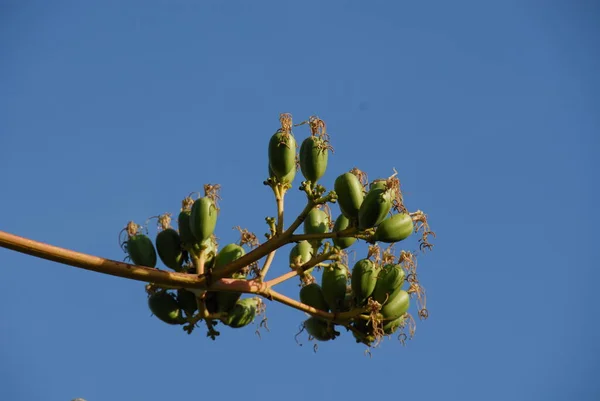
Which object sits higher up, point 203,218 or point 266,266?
point 203,218

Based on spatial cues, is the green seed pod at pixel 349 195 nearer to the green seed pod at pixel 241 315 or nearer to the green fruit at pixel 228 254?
the green fruit at pixel 228 254

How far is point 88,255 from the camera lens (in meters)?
6.17

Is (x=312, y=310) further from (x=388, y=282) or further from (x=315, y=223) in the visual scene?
(x=315, y=223)

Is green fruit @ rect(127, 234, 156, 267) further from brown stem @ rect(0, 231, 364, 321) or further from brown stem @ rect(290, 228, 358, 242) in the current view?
brown stem @ rect(290, 228, 358, 242)

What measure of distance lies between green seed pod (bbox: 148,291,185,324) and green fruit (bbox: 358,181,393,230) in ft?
5.92

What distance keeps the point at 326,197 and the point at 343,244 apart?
85 cm

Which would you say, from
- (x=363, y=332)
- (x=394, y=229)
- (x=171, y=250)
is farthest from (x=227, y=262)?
(x=394, y=229)

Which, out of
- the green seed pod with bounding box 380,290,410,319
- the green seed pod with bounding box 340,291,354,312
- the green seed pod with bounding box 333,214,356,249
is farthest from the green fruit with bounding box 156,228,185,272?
the green seed pod with bounding box 380,290,410,319

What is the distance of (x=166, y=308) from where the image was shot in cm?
772

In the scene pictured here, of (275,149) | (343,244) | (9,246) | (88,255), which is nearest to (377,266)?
(343,244)

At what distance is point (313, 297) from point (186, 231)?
1264mm

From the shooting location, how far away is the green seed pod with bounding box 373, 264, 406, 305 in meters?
7.69

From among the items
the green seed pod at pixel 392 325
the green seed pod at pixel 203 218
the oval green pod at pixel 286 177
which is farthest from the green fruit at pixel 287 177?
the green seed pod at pixel 392 325

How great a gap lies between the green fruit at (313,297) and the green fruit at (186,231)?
111 cm
